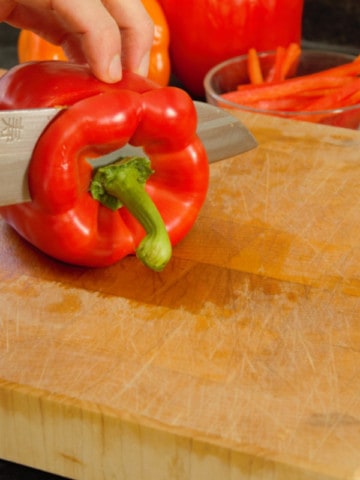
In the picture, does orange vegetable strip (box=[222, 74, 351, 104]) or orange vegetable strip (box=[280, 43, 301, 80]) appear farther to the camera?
orange vegetable strip (box=[280, 43, 301, 80])

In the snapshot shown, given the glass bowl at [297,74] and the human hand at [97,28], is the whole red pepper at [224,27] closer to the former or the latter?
the glass bowl at [297,74]

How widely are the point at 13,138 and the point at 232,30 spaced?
932 mm

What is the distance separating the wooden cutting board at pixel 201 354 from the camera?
2.98 ft

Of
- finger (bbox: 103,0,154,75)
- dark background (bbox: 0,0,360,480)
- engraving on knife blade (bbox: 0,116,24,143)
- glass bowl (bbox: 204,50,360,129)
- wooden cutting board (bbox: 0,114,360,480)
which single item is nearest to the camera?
wooden cutting board (bbox: 0,114,360,480)

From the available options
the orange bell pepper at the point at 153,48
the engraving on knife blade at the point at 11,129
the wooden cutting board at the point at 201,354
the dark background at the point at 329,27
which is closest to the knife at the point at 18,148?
the engraving on knife blade at the point at 11,129

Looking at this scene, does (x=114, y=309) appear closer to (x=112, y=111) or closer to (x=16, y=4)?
(x=112, y=111)

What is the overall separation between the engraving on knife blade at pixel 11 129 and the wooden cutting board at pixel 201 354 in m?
0.18

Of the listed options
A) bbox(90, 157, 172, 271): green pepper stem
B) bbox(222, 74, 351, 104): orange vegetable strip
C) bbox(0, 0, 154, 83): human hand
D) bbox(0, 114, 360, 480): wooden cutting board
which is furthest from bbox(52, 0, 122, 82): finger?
bbox(222, 74, 351, 104): orange vegetable strip

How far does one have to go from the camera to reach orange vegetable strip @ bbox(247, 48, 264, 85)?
1.86 meters

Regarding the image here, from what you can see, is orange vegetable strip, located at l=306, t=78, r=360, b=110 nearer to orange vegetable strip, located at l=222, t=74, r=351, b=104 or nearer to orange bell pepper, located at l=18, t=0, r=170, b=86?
orange vegetable strip, located at l=222, t=74, r=351, b=104

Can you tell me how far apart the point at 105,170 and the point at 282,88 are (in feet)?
2.29

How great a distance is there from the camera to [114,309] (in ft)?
3.62

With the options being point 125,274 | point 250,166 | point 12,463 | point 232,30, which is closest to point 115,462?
point 12,463

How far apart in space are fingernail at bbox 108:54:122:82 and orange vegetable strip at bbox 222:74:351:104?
0.61m
